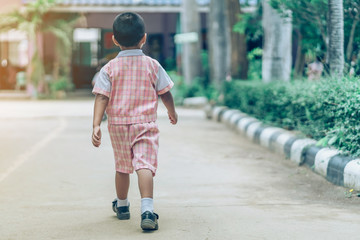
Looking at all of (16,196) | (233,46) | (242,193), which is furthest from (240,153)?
(233,46)

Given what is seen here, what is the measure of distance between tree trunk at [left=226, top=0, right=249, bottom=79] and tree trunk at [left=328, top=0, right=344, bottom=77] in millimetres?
8346

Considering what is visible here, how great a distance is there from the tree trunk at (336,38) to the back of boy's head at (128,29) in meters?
4.42

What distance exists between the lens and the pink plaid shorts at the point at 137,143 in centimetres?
541

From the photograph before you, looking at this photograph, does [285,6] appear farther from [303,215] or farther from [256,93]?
[303,215]

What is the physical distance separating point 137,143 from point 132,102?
299 mm

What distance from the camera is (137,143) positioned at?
544cm

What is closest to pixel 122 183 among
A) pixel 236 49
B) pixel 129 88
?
pixel 129 88

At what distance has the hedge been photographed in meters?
7.43

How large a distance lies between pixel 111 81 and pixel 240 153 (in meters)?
5.14

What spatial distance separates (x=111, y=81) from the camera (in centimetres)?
548

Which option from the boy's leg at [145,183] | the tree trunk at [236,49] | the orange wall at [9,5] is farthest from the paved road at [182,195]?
the orange wall at [9,5]

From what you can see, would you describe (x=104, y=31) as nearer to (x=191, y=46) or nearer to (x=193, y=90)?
(x=191, y=46)

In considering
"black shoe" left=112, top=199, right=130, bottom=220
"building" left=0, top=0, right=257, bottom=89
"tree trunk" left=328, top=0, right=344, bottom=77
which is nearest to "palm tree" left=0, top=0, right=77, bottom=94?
"building" left=0, top=0, right=257, bottom=89

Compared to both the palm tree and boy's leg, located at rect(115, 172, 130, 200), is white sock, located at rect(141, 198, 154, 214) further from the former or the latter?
the palm tree
